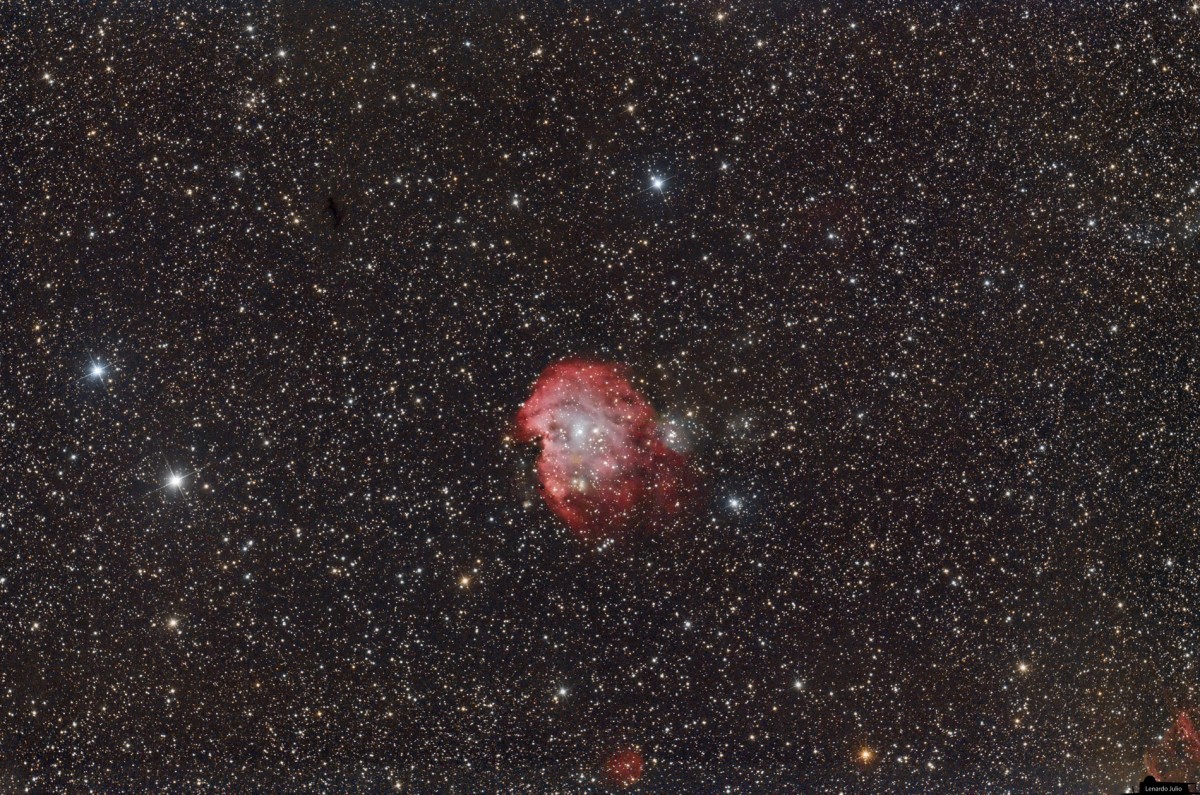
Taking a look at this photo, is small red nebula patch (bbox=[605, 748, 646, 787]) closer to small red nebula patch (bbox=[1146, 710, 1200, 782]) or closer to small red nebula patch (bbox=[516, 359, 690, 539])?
small red nebula patch (bbox=[516, 359, 690, 539])

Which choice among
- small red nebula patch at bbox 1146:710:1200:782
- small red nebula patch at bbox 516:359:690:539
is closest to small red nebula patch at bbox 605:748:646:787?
small red nebula patch at bbox 516:359:690:539

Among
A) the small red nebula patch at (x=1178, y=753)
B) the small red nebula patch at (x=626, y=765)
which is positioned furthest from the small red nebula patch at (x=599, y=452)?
the small red nebula patch at (x=1178, y=753)

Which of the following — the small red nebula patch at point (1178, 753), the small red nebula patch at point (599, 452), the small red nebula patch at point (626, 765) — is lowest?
the small red nebula patch at point (1178, 753)

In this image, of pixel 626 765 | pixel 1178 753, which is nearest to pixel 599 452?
pixel 626 765

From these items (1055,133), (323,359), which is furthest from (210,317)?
(1055,133)

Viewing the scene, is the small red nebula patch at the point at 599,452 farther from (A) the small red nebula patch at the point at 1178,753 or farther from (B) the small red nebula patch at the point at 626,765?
(A) the small red nebula patch at the point at 1178,753
